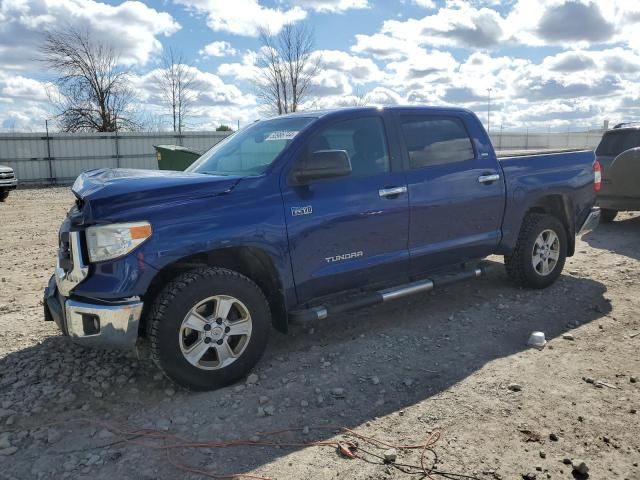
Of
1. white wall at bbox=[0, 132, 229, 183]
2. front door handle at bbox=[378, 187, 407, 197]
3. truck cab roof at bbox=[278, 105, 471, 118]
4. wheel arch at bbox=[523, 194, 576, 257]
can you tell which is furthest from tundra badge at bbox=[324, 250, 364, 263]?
white wall at bbox=[0, 132, 229, 183]

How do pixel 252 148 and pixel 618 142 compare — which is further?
pixel 618 142

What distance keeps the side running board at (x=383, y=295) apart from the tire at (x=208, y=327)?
0.33 meters

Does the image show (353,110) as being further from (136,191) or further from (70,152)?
(70,152)

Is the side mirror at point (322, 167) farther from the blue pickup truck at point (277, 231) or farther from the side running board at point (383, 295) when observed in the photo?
the side running board at point (383, 295)

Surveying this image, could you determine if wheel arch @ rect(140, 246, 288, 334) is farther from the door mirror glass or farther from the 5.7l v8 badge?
the door mirror glass

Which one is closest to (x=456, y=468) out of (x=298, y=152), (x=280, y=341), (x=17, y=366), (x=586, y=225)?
(x=280, y=341)

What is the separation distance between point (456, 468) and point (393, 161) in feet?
8.05

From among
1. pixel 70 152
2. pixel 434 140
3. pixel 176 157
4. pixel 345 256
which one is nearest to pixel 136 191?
pixel 345 256

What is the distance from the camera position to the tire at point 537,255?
5.37 meters

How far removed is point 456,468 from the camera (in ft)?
8.85

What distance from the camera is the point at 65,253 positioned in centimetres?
360

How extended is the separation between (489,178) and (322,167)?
6.43ft

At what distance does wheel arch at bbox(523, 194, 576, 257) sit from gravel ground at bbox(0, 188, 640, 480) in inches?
32.2

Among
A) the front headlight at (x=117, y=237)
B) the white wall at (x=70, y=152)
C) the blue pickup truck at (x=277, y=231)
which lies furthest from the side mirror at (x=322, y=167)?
the white wall at (x=70, y=152)
